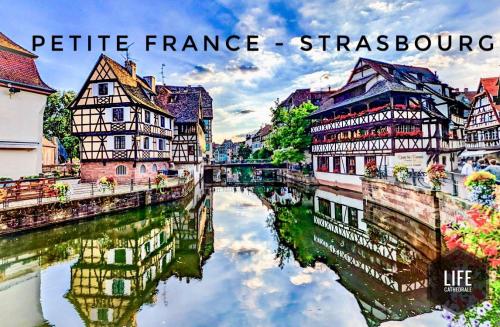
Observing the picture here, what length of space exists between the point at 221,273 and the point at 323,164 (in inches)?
1042

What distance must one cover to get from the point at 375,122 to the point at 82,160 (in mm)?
25512

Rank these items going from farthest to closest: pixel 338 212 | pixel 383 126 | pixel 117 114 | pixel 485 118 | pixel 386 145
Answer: pixel 485 118 < pixel 117 114 < pixel 383 126 < pixel 386 145 < pixel 338 212

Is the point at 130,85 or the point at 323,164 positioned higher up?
the point at 130,85

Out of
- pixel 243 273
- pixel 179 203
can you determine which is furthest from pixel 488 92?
pixel 243 273

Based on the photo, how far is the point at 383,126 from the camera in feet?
83.9

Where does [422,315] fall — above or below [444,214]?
below

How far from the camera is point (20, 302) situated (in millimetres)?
8461

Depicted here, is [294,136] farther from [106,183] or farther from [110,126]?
[106,183]

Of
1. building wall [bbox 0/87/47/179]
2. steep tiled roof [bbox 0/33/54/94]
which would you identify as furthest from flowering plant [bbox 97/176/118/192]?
steep tiled roof [bbox 0/33/54/94]

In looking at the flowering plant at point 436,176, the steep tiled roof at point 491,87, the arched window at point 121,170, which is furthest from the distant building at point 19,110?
the steep tiled roof at point 491,87

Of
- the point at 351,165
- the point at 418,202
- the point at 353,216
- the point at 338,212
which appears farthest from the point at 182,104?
the point at 418,202

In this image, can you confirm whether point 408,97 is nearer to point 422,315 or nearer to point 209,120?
point 422,315

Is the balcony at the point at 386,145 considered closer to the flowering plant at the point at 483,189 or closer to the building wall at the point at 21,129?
the flowering plant at the point at 483,189

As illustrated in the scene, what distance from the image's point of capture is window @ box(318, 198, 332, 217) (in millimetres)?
20962
